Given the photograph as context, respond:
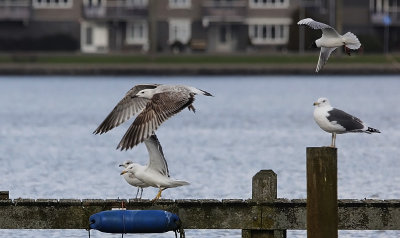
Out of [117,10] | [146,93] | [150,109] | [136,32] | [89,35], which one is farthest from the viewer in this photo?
[117,10]

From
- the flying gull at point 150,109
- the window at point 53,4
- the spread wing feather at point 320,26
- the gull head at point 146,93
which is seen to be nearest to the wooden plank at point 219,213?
the flying gull at point 150,109

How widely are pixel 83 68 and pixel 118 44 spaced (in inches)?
513

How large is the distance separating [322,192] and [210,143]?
1248 inches

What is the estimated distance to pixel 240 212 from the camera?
1522 cm

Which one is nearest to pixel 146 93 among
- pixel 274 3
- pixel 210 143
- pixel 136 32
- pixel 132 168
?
pixel 132 168

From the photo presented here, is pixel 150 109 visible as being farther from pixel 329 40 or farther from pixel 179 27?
pixel 179 27

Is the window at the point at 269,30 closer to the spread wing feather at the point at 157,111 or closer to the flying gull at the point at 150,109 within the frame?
the flying gull at the point at 150,109

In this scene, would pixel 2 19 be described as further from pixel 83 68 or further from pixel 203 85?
pixel 203 85

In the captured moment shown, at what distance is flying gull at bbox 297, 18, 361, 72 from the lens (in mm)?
16406

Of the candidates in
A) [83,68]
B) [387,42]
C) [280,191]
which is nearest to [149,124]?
[280,191]

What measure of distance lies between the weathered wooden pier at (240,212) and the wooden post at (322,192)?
0.75 metres

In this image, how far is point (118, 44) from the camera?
104812 millimetres

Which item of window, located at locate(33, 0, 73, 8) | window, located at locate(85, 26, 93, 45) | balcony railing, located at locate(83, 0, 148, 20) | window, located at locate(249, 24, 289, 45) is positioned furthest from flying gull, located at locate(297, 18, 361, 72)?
window, located at locate(33, 0, 73, 8)

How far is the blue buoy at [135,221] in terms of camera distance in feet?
49.6
